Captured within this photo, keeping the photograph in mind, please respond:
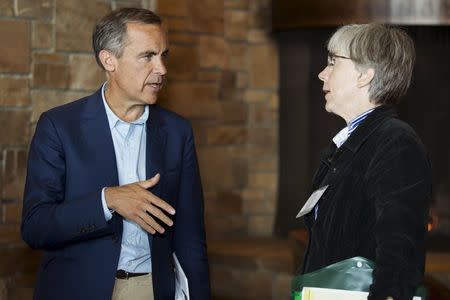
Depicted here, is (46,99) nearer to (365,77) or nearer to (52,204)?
(52,204)

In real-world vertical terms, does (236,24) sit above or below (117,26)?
above

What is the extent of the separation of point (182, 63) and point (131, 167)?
2.70m

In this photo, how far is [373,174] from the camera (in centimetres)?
223

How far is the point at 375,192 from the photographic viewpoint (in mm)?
2209

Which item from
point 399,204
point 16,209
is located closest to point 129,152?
point 399,204

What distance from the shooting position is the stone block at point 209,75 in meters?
5.52

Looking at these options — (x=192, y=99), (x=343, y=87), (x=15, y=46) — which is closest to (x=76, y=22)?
(x=15, y=46)

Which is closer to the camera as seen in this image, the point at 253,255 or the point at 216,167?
the point at 253,255

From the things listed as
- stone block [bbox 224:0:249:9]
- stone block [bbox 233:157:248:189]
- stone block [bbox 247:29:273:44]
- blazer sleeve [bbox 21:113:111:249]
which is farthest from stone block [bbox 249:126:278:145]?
blazer sleeve [bbox 21:113:111:249]

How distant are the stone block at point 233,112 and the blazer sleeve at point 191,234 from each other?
108 inches

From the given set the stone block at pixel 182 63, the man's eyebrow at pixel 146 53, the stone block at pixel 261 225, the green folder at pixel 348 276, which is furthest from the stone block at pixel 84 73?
the green folder at pixel 348 276

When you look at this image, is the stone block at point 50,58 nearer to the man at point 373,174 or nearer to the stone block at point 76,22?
the stone block at point 76,22

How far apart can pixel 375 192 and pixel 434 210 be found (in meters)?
3.16

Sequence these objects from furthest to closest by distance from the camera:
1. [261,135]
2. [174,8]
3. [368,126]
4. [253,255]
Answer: [261,135] → [174,8] → [253,255] → [368,126]
